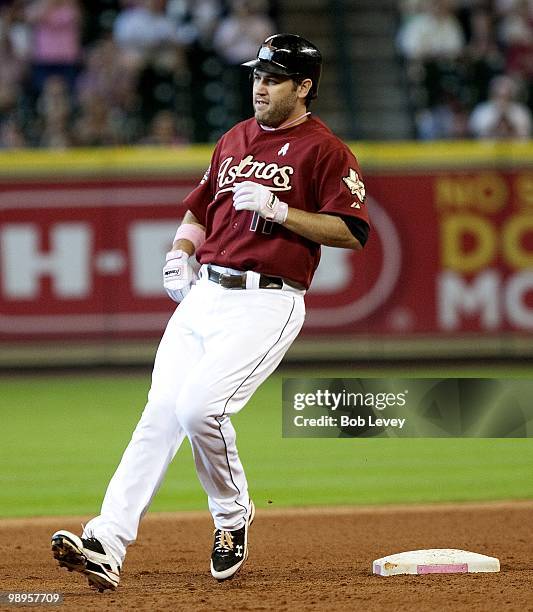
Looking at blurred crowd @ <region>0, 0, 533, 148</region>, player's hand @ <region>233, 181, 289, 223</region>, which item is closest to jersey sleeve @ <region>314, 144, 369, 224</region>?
player's hand @ <region>233, 181, 289, 223</region>

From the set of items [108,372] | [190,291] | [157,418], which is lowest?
[108,372]

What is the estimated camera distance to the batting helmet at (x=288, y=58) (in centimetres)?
519

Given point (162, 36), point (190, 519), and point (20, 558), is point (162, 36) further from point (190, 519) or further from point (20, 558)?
point (20, 558)

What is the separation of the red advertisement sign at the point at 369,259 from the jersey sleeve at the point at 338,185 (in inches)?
312

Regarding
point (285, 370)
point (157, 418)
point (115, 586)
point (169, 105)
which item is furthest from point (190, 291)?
point (169, 105)

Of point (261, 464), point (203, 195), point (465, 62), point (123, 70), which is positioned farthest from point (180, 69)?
point (203, 195)

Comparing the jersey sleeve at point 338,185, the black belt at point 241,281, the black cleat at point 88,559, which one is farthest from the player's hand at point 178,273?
the black cleat at point 88,559

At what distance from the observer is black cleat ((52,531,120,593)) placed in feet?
15.4

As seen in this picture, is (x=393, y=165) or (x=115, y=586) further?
(x=393, y=165)

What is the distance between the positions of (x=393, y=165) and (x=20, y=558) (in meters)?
8.30

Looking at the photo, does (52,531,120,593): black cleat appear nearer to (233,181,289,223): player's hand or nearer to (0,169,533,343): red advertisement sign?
(233,181,289,223): player's hand

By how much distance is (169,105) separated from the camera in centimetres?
1390

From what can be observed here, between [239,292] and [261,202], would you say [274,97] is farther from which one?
[239,292]

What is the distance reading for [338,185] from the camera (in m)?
5.10
